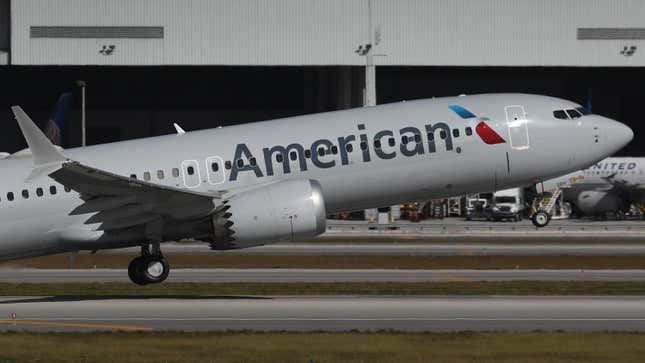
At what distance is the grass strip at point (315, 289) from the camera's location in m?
38.7

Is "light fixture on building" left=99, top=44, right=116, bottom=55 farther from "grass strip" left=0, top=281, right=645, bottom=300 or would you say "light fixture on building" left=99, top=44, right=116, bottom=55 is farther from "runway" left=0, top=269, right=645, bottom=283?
"grass strip" left=0, top=281, right=645, bottom=300

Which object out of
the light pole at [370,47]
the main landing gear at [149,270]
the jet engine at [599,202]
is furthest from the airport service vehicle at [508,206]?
the main landing gear at [149,270]

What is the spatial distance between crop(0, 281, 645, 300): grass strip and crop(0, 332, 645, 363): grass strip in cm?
988

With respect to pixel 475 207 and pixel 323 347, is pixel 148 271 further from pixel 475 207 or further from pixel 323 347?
pixel 475 207

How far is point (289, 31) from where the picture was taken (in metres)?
88.8

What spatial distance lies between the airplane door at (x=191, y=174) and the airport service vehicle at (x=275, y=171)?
3 cm

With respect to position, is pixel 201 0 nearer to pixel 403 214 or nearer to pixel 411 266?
pixel 403 214

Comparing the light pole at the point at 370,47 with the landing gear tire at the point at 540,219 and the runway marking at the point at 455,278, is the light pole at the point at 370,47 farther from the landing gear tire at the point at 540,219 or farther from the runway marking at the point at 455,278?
the runway marking at the point at 455,278

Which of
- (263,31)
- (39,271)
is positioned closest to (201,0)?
(263,31)

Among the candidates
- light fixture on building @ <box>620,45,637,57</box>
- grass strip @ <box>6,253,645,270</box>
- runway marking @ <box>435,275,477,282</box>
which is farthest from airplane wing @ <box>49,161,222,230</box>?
light fixture on building @ <box>620,45,637,57</box>

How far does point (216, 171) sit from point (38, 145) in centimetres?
564

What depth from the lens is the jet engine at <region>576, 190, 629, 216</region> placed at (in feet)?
316

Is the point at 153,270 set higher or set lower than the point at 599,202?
lower

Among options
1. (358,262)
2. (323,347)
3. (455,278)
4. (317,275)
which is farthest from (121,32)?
(323,347)
